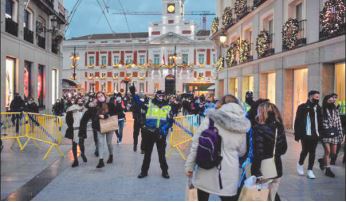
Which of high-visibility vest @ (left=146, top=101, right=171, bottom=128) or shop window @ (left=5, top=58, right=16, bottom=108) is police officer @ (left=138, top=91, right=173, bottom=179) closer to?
high-visibility vest @ (left=146, top=101, right=171, bottom=128)

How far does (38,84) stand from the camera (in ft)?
89.8

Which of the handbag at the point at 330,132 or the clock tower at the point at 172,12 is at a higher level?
the clock tower at the point at 172,12

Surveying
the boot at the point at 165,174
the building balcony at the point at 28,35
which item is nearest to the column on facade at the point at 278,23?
the boot at the point at 165,174

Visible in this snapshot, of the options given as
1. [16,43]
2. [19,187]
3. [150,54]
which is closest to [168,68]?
[150,54]

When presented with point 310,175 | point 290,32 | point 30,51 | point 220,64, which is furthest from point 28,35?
point 310,175

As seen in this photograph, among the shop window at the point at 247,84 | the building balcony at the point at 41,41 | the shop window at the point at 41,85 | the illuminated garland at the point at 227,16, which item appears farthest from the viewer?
the shop window at the point at 41,85

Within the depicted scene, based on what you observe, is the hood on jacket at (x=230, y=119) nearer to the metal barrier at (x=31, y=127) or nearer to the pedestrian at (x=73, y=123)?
the pedestrian at (x=73, y=123)

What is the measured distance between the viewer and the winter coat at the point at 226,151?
15.7 ft

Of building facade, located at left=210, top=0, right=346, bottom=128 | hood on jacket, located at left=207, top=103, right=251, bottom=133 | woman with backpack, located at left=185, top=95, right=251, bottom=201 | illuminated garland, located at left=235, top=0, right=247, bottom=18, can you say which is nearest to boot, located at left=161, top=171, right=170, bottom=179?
woman with backpack, located at left=185, top=95, right=251, bottom=201

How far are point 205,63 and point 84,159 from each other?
7739 centimetres

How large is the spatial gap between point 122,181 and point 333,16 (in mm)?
8395

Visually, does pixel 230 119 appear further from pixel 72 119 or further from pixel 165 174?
pixel 72 119

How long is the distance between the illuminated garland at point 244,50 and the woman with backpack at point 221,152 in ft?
59.1

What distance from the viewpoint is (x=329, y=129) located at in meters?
8.77
